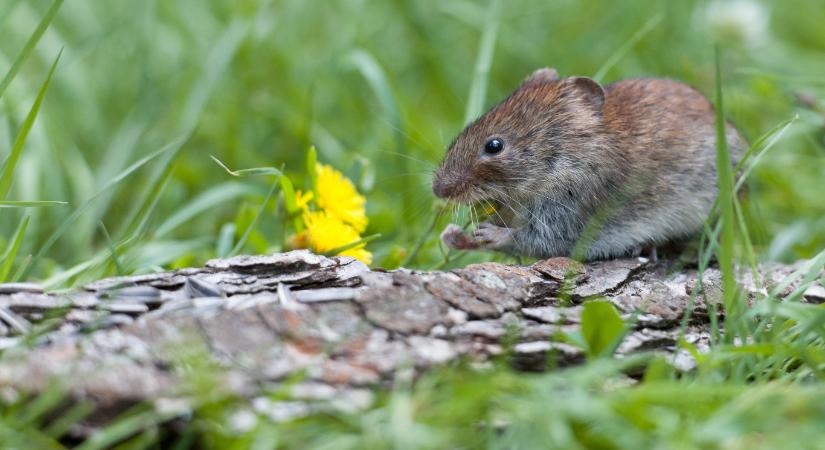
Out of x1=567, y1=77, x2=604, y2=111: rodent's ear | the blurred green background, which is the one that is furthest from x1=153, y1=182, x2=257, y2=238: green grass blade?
x1=567, y1=77, x2=604, y2=111: rodent's ear

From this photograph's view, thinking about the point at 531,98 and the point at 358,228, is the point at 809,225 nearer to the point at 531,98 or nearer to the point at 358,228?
the point at 531,98

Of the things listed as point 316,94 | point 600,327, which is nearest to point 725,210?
point 600,327

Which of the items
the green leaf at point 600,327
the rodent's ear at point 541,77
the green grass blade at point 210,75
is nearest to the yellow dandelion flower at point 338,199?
the rodent's ear at point 541,77

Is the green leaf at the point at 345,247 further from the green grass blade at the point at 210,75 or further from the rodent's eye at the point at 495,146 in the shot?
the green grass blade at the point at 210,75

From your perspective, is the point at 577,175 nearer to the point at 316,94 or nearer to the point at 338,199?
the point at 338,199

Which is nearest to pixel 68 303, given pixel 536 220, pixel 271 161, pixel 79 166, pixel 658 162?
pixel 536 220

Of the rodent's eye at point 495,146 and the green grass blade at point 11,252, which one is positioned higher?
the rodent's eye at point 495,146

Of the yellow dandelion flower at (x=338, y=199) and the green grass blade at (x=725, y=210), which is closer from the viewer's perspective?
the green grass blade at (x=725, y=210)
